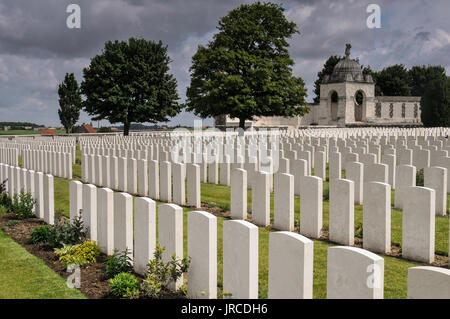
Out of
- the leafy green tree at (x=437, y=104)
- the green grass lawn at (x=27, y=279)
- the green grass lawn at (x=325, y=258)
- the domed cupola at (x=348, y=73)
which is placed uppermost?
the domed cupola at (x=348, y=73)

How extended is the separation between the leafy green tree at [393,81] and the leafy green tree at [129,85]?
169 ft

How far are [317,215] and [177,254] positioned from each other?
8.93 ft

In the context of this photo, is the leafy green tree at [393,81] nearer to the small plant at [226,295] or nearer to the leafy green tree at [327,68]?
the leafy green tree at [327,68]

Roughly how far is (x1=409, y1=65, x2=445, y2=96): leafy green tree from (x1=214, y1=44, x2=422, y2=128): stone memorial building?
1837 cm

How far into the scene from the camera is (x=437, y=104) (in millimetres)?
45812

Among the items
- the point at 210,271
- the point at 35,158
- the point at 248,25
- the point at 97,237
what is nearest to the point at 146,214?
the point at 210,271

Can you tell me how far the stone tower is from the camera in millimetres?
62969

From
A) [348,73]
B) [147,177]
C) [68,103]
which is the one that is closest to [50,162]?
[147,177]

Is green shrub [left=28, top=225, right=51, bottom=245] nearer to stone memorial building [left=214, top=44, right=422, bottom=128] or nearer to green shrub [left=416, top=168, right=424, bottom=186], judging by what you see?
green shrub [left=416, top=168, right=424, bottom=186]

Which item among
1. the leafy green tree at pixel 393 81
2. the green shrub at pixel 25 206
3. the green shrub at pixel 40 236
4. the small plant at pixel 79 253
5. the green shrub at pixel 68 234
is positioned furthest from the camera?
the leafy green tree at pixel 393 81

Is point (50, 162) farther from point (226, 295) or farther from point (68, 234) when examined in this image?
point (226, 295)

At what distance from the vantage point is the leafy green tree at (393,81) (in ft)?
266

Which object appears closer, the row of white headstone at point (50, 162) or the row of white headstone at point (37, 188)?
the row of white headstone at point (37, 188)

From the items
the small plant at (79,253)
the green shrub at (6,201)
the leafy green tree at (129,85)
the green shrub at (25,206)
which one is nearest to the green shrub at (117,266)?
the small plant at (79,253)
